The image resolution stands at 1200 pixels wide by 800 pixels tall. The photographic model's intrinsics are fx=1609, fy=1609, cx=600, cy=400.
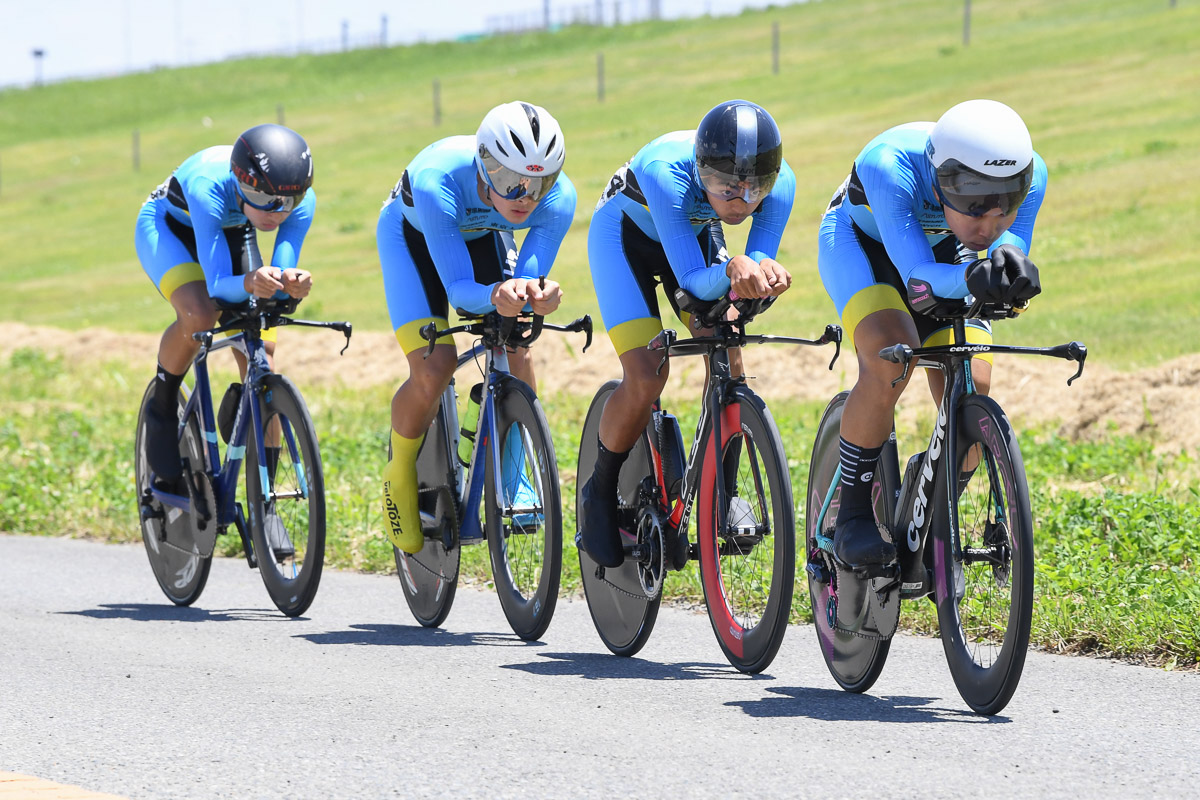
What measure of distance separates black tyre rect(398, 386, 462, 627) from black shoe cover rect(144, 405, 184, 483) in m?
1.59


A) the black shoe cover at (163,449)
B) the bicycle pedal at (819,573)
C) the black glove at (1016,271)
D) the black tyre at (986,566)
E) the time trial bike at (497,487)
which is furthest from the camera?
the black shoe cover at (163,449)

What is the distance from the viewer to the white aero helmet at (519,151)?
6520 mm

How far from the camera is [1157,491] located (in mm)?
8547

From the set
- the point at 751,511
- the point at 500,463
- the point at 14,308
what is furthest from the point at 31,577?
the point at 14,308

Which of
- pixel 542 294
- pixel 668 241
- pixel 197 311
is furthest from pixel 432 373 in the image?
pixel 197 311

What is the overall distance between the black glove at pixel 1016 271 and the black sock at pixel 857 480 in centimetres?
99

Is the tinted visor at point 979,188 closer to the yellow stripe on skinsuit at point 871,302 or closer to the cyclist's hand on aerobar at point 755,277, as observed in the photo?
the yellow stripe on skinsuit at point 871,302

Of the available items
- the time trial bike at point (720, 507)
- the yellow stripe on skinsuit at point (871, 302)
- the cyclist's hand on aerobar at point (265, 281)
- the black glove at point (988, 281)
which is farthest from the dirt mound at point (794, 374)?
the black glove at point (988, 281)

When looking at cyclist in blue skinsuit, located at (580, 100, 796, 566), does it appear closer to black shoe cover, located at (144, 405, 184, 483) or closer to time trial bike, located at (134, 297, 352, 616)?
time trial bike, located at (134, 297, 352, 616)

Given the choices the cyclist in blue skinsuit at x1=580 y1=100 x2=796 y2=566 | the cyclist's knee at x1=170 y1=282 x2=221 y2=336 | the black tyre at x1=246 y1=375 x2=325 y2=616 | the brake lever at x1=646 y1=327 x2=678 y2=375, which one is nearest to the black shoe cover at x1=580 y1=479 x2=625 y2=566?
the cyclist in blue skinsuit at x1=580 y1=100 x2=796 y2=566

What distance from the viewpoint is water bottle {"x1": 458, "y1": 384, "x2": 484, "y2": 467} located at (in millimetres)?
7102

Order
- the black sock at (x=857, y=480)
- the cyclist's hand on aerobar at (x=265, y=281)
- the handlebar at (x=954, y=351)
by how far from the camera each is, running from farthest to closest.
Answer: the cyclist's hand on aerobar at (x=265, y=281)
the black sock at (x=857, y=480)
the handlebar at (x=954, y=351)

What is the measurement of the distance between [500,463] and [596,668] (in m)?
1.08

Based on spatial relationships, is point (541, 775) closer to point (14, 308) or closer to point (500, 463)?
point (500, 463)
